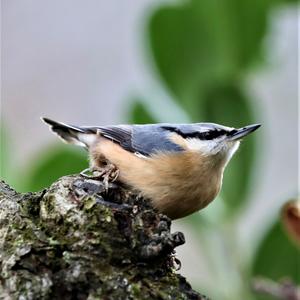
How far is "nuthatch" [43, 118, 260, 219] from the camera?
4.77 ft

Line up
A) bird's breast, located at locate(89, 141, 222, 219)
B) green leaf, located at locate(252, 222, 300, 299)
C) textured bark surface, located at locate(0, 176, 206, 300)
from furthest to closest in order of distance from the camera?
green leaf, located at locate(252, 222, 300, 299), bird's breast, located at locate(89, 141, 222, 219), textured bark surface, located at locate(0, 176, 206, 300)

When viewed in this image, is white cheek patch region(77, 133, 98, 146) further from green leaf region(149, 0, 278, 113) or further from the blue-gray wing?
green leaf region(149, 0, 278, 113)

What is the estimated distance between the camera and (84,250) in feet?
Answer: 2.82

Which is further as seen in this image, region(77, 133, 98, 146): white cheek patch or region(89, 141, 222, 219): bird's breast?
region(77, 133, 98, 146): white cheek patch

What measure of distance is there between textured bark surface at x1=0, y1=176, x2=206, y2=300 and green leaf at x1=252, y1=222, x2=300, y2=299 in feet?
3.02

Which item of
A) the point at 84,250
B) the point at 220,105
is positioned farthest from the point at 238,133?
the point at 84,250

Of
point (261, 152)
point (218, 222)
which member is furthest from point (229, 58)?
point (218, 222)

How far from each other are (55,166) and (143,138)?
36 centimetres

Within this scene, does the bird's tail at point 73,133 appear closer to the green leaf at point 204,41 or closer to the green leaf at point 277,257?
the green leaf at point 204,41

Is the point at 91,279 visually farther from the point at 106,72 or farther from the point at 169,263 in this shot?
the point at 106,72

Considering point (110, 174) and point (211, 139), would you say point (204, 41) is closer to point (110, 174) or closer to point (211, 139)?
point (211, 139)

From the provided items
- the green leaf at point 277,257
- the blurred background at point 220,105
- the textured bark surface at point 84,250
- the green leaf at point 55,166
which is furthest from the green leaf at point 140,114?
the textured bark surface at point 84,250

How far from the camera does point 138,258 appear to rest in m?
0.88

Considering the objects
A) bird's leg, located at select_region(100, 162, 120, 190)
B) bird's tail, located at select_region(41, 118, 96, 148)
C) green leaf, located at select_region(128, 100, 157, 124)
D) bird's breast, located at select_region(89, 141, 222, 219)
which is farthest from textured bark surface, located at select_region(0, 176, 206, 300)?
green leaf, located at select_region(128, 100, 157, 124)
